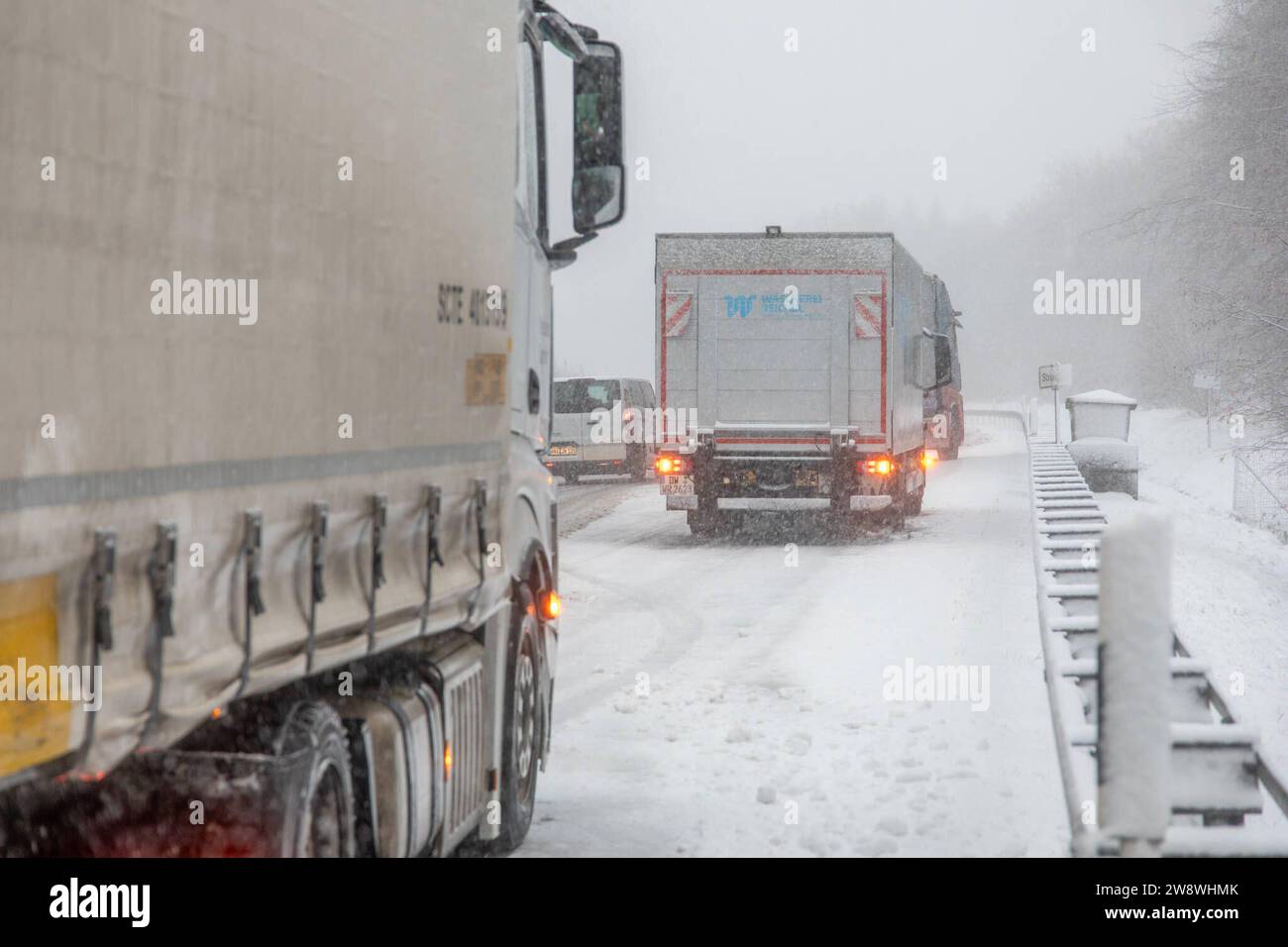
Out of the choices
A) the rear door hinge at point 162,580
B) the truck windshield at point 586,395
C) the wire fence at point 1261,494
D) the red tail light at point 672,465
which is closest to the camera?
the rear door hinge at point 162,580

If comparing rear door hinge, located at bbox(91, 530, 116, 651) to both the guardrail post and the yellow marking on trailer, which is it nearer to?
the yellow marking on trailer

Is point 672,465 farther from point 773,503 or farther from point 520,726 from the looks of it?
point 520,726

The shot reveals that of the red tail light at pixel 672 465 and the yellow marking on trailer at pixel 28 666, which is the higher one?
the yellow marking on trailer at pixel 28 666

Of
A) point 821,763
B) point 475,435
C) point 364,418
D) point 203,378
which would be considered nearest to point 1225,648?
point 821,763

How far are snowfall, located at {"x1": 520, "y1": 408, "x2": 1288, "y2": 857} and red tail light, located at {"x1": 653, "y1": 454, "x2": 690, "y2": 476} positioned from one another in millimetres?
944

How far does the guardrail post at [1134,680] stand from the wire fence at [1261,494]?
24004 millimetres

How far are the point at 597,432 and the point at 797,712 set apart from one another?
907 inches

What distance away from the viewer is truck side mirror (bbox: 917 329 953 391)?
74.3 feet

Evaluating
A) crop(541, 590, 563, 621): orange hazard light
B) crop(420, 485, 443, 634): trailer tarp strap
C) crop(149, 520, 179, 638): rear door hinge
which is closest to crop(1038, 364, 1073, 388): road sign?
crop(541, 590, 563, 621): orange hazard light

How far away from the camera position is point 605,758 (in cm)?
802

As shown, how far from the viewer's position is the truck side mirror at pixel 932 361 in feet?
74.3

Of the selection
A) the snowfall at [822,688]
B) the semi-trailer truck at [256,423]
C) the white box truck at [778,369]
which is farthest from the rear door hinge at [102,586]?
the white box truck at [778,369]

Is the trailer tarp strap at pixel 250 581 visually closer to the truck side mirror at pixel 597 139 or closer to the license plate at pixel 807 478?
the truck side mirror at pixel 597 139

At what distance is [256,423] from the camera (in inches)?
133
